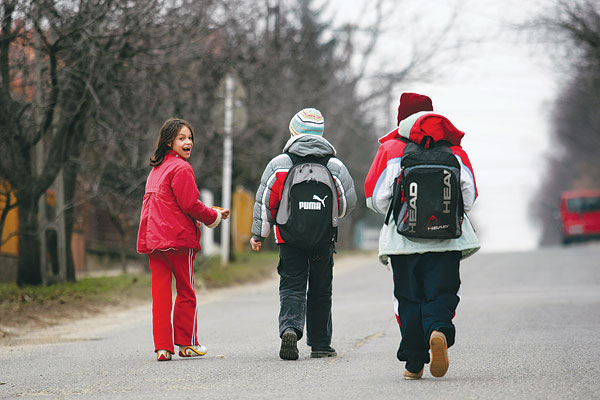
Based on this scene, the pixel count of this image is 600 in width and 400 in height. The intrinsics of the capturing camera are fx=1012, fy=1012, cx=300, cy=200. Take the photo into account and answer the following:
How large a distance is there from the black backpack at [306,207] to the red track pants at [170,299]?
0.95m

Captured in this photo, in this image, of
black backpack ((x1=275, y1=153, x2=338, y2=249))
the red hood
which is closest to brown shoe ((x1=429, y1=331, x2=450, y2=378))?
the red hood

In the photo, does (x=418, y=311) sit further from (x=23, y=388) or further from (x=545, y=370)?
(x=23, y=388)

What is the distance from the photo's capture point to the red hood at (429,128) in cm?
646

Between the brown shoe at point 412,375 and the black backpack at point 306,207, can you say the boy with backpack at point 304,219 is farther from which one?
the brown shoe at point 412,375

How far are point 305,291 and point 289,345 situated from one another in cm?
46

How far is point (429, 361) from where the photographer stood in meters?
6.45

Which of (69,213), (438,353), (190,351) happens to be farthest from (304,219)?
(69,213)

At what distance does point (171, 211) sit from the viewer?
25.7 ft

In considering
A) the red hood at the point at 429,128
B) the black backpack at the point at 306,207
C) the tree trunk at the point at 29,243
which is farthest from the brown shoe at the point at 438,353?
the tree trunk at the point at 29,243

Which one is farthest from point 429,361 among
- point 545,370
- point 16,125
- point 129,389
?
point 16,125

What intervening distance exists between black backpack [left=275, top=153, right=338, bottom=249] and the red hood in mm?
1140

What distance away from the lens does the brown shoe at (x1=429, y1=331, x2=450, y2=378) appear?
20.1 ft

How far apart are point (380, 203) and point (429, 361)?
3.48ft

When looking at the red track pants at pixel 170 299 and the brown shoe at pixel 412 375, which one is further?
the red track pants at pixel 170 299
